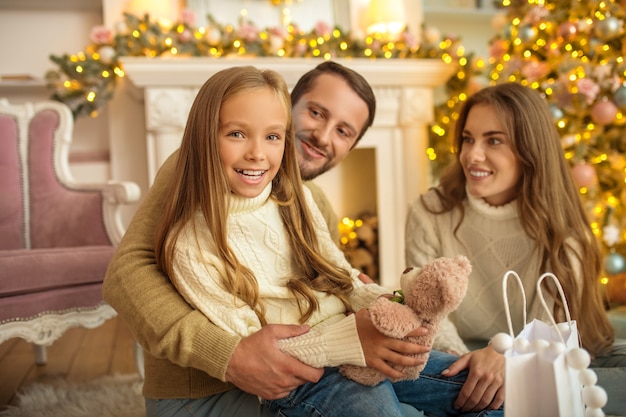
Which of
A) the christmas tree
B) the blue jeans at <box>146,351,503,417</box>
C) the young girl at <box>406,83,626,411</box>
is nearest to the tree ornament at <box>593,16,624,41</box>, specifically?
the christmas tree

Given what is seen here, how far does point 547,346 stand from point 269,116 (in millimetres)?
630

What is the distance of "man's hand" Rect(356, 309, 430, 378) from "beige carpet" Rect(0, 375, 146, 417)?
1.07 metres

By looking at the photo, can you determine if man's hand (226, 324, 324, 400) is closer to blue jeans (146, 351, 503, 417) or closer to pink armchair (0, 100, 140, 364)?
blue jeans (146, 351, 503, 417)

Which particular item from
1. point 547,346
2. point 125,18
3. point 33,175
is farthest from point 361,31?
point 547,346

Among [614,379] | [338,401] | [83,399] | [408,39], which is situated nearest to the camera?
[338,401]

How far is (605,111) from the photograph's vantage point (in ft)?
8.30

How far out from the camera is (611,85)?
2561mm

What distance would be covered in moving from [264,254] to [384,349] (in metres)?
0.33

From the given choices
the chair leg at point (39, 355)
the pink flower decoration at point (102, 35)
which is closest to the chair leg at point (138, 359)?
the chair leg at point (39, 355)

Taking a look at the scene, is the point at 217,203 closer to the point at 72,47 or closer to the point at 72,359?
the point at 72,359

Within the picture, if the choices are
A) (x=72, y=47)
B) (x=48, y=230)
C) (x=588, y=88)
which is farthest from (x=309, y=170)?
(x=72, y=47)

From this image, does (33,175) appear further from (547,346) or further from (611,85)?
(611,85)

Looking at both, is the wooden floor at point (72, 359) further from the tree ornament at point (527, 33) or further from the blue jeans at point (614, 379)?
the tree ornament at point (527, 33)

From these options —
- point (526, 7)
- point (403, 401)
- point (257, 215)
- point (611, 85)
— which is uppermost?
point (526, 7)
